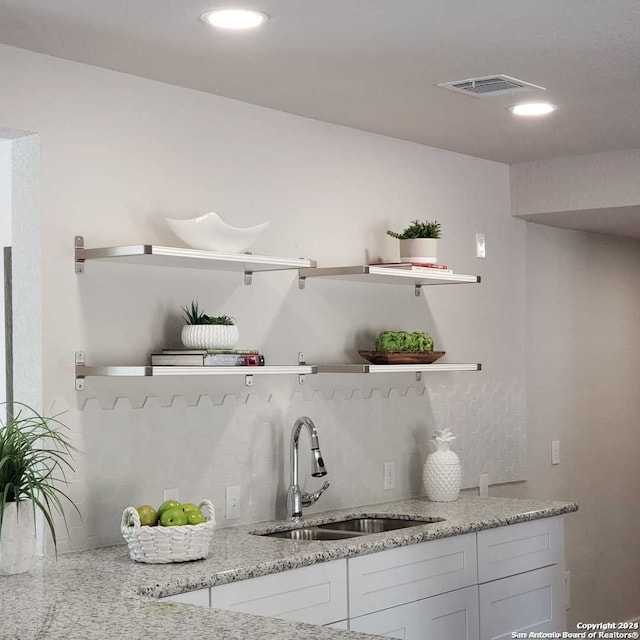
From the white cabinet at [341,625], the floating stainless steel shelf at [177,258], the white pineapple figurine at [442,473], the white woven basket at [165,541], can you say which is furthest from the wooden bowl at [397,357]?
the white woven basket at [165,541]

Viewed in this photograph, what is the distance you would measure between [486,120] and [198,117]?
1169 millimetres

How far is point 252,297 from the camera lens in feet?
12.4

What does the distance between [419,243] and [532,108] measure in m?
0.67

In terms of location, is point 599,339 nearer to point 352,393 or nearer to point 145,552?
point 352,393

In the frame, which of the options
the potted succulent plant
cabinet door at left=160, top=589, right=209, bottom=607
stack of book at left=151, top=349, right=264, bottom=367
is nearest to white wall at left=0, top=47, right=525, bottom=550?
stack of book at left=151, top=349, right=264, bottom=367

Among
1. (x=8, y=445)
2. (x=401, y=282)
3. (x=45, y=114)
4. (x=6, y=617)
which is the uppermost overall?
(x=45, y=114)

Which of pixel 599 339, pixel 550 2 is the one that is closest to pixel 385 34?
pixel 550 2

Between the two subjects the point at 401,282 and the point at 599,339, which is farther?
the point at 599,339

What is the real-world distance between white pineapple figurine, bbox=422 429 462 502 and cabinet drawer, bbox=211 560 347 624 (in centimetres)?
109

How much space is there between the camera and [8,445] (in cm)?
285

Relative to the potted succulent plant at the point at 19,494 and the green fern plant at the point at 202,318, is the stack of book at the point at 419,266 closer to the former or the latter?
the green fern plant at the point at 202,318

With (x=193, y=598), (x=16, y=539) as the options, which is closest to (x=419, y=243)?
(x=193, y=598)

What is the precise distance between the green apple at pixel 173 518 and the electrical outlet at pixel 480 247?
2282mm

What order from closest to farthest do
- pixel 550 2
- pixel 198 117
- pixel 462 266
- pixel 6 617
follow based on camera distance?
pixel 6 617, pixel 550 2, pixel 198 117, pixel 462 266
